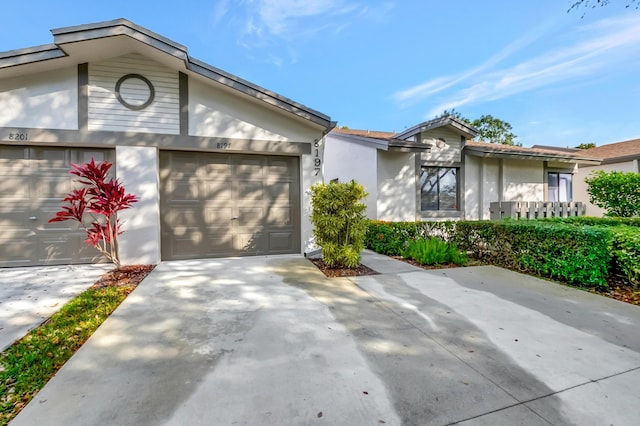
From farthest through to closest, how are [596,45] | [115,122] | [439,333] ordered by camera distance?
[596,45] → [115,122] → [439,333]

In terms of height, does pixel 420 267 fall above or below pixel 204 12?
below

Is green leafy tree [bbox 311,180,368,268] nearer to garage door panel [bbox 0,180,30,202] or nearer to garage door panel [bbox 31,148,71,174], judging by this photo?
garage door panel [bbox 31,148,71,174]

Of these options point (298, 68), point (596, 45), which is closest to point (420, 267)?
point (596, 45)

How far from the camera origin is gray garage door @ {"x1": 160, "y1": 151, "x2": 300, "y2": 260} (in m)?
6.20

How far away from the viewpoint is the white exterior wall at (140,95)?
566 cm

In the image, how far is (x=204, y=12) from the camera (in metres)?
8.62

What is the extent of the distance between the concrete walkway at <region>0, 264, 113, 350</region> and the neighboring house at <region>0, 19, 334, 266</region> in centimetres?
52

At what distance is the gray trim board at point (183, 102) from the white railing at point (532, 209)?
9.08 metres

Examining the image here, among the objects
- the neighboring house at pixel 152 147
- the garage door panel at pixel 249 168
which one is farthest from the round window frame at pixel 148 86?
the garage door panel at pixel 249 168

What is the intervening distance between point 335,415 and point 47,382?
220 cm

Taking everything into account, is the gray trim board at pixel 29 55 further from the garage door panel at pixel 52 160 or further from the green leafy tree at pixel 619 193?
the green leafy tree at pixel 619 193

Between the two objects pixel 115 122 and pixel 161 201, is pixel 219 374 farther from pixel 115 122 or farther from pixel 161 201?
pixel 115 122

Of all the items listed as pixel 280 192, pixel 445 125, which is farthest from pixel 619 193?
pixel 280 192

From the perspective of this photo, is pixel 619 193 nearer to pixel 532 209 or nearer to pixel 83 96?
pixel 532 209
